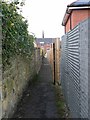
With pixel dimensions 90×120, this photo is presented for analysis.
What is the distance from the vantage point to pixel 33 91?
10.6 m

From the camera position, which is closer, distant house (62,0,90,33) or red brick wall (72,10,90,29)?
distant house (62,0,90,33)

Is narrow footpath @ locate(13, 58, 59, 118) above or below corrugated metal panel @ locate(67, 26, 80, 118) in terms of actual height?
below

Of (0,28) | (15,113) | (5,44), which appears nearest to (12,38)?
(5,44)

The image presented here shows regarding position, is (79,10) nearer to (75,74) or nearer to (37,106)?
(37,106)

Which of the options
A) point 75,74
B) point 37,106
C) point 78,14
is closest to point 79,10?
point 78,14

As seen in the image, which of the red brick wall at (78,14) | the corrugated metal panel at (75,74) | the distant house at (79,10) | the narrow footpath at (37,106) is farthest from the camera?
the red brick wall at (78,14)

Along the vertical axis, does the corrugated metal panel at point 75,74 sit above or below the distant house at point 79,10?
below

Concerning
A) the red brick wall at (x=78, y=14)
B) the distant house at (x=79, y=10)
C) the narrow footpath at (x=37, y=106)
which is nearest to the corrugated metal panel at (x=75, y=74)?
the narrow footpath at (x=37, y=106)

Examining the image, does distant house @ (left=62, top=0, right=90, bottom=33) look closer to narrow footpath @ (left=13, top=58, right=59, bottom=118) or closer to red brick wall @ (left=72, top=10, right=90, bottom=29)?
red brick wall @ (left=72, top=10, right=90, bottom=29)

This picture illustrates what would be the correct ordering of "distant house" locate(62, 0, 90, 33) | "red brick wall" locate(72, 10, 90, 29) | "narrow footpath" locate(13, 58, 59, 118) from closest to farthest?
"narrow footpath" locate(13, 58, 59, 118)
"distant house" locate(62, 0, 90, 33)
"red brick wall" locate(72, 10, 90, 29)

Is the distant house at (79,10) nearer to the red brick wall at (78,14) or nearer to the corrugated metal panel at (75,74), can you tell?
the red brick wall at (78,14)

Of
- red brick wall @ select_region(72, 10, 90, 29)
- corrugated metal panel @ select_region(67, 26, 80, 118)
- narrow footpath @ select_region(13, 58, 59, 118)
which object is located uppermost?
red brick wall @ select_region(72, 10, 90, 29)

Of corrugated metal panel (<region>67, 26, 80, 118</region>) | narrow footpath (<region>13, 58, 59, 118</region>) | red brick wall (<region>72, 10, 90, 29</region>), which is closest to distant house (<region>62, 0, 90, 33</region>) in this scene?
red brick wall (<region>72, 10, 90, 29</region>)

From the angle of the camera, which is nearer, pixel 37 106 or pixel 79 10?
pixel 37 106
